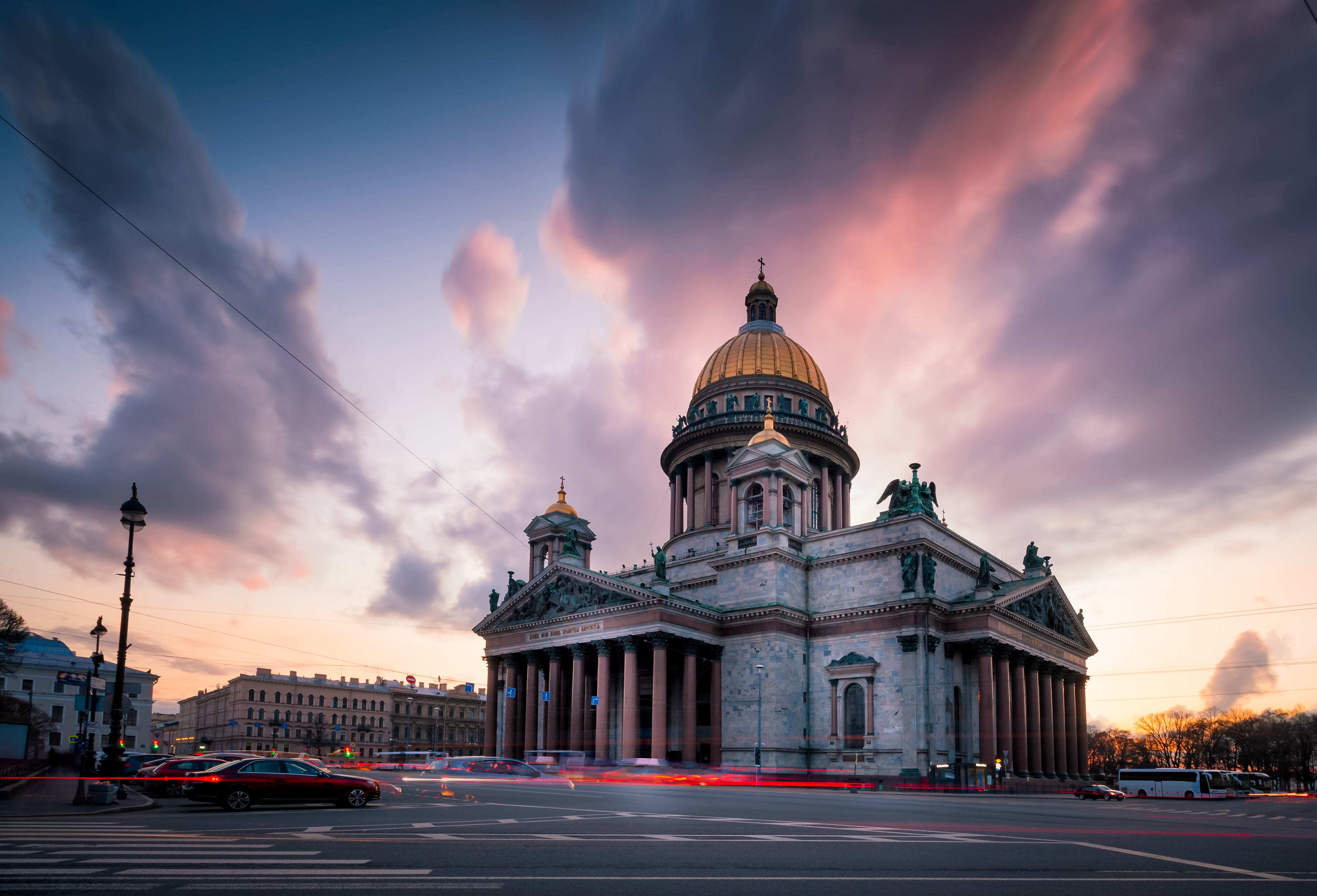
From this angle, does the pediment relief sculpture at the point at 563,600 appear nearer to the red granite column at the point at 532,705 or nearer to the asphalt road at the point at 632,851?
the red granite column at the point at 532,705

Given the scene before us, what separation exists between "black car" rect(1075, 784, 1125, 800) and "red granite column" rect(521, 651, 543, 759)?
1349 inches

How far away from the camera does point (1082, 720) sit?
7212cm

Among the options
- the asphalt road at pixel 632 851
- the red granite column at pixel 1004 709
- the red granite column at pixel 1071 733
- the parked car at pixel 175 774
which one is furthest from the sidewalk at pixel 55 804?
the red granite column at pixel 1071 733

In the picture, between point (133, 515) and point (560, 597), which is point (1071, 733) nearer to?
point (560, 597)

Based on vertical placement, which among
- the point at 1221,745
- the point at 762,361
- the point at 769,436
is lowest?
the point at 1221,745

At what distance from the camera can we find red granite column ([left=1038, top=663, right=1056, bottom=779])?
63.5m

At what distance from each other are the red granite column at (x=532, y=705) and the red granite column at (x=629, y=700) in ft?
29.7

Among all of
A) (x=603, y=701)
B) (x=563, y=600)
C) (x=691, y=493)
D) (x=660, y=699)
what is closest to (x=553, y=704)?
(x=563, y=600)

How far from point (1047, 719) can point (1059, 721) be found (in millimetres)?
1538

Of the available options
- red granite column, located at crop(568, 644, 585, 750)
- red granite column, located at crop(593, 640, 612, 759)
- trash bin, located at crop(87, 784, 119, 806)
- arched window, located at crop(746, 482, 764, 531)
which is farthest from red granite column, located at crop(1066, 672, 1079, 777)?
trash bin, located at crop(87, 784, 119, 806)

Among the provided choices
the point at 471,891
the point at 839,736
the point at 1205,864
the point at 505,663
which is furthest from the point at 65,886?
the point at 505,663

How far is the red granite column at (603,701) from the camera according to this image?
58.6 meters

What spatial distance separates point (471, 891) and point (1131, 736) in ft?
622

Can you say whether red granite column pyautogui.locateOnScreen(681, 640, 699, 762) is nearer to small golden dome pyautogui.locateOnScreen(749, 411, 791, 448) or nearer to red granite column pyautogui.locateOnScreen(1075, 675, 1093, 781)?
small golden dome pyautogui.locateOnScreen(749, 411, 791, 448)
